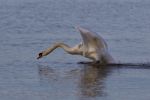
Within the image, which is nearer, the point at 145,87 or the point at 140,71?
the point at 145,87

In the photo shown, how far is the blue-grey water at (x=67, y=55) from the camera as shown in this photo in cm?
1381

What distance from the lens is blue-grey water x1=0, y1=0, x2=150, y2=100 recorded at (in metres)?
13.8

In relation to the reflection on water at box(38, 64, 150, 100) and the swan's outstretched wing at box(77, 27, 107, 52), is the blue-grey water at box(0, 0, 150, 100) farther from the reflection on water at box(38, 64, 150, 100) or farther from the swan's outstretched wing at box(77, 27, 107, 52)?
the swan's outstretched wing at box(77, 27, 107, 52)

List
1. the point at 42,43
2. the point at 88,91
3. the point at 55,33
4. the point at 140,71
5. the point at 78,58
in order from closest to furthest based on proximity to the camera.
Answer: the point at 88,91 → the point at 140,71 → the point at 78,58 → the point at 42,43 → the point at 55,33

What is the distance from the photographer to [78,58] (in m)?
19.0

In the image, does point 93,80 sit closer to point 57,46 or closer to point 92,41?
point 92,41

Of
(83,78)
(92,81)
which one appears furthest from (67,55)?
(92,81)

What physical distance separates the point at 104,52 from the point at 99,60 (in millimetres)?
209

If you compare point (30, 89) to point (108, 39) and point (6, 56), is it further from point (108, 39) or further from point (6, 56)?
point (108, 39)

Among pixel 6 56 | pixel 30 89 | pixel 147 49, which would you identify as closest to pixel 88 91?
pixel 30 89

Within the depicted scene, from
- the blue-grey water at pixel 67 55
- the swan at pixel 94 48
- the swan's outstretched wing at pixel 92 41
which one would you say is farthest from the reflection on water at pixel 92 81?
the swan's outstretched wing at pixel 92 41

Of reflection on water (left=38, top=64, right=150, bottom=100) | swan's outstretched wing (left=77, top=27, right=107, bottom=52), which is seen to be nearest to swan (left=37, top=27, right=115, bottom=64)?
swan's outstretched wing (left=77, top=27, right=107, bottom=52)

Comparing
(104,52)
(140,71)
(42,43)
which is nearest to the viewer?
(140,71)

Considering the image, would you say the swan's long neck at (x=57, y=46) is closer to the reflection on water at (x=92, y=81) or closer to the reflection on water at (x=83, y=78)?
the reflection on water at (x=92, y=81)
